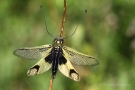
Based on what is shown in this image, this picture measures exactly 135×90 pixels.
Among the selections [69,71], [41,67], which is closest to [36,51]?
[41,67]

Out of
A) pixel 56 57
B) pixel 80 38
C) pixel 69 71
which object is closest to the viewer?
pixel 69 71

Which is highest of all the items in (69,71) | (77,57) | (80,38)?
(80,38)

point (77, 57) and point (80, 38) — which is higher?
point (80, 38)

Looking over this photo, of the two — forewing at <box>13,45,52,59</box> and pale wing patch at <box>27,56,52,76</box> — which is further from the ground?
forewing at <box>13,45,52,59</box>

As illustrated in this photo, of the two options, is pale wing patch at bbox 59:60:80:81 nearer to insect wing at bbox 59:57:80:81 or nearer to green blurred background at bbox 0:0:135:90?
insect wing at bbox 59:57:80:81

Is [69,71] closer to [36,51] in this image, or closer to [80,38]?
[36,51]

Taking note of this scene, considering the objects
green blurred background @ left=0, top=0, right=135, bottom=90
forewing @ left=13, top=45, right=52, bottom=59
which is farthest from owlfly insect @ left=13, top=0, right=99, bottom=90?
green blurred background @ left=0, top=0, right=135, bottom=90

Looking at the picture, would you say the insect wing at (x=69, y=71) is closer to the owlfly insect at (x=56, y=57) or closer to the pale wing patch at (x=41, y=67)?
the owlfly insect at (x=56, y=57)
